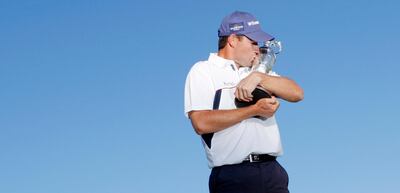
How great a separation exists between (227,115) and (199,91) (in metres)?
0.41

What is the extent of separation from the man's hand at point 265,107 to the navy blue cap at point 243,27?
0.69 meters

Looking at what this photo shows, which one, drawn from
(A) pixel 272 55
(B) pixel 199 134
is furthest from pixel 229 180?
(A) pixel 272 55

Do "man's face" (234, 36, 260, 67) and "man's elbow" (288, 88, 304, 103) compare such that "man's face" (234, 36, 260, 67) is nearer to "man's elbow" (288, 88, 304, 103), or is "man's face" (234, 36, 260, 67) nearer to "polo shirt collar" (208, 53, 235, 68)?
"polo shirt collar" (208, 53, 235, 68)

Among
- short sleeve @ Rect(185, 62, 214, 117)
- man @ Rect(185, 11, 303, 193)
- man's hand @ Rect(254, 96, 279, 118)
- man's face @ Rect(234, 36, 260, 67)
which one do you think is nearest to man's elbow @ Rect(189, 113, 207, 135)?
man @ Rect(185, 11, 303, 193)

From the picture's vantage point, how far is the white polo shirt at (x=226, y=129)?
536 centimetres

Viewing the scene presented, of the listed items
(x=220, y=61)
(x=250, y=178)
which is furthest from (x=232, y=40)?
(x=250, y=178)

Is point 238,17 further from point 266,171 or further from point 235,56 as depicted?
point 266,171

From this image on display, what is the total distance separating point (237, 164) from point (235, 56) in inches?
41.3

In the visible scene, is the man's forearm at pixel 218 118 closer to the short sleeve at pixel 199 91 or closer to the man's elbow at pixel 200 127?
the man's elbow at pixel 200 127

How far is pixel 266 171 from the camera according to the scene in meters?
5.41

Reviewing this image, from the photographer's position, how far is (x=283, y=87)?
17.7 feet

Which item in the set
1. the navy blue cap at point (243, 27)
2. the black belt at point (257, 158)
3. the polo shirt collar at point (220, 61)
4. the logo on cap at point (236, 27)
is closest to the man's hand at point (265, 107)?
the black belt at point (257, 158)

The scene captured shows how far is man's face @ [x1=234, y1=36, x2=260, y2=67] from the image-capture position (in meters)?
5.70

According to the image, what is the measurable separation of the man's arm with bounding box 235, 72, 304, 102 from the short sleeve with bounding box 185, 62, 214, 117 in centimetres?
29
